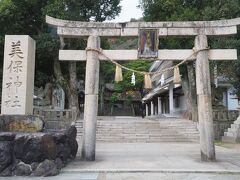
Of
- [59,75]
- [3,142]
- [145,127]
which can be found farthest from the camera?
[59,75]

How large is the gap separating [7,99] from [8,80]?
27.1 inches

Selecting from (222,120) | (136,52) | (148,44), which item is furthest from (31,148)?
(222,120)

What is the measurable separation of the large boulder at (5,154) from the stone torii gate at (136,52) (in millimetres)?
3192

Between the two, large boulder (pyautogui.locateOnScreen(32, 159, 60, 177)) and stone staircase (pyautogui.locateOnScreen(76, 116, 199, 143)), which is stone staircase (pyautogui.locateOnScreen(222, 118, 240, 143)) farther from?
large boulder (pyautogui.locateOnScreen(32, 159, 60, 177))

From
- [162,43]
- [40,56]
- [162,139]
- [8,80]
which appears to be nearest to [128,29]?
[8,80]

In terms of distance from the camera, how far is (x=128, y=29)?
1216cm

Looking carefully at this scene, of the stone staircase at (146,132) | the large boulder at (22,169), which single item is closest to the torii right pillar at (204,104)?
the large boulder at (22,169)

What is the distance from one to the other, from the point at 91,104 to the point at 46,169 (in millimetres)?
3420

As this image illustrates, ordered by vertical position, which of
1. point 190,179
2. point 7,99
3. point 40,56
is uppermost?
point 40,56

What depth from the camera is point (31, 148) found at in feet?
29.0

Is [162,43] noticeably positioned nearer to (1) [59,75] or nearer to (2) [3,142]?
(1) [59,75]

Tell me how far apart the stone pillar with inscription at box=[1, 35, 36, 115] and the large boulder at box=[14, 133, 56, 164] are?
2.63m

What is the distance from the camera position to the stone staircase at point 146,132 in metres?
21.4

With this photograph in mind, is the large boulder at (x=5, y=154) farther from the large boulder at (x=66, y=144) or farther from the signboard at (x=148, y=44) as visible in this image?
the signboard at (x=148, y=44)
